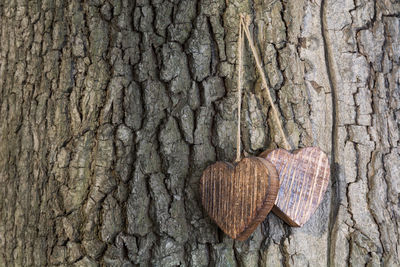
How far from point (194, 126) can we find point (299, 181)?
13.1 inches

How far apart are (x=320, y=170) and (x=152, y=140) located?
1.57 ft

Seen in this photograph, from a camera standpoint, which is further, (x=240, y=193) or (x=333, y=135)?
(x=333, y=135)

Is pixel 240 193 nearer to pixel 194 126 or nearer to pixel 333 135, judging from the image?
pixel 194 126

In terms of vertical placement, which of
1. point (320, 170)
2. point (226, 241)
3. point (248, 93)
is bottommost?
point (226, 241)

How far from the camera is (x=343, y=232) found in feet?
4.04

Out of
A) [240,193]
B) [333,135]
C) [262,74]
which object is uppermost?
[262,74]

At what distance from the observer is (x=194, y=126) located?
1.23m

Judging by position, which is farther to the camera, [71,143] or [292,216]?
[71,143]

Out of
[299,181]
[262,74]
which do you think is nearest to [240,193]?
[299,181]

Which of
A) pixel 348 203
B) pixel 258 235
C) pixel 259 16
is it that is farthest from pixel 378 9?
pixel 258 235

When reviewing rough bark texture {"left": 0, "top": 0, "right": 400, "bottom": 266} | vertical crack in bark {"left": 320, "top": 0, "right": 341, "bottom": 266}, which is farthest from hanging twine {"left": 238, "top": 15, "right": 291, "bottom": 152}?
vertical crack in bark {"left": 320, "top": 0, "right": 341, "bottom": 266}

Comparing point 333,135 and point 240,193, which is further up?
A: point 333,135

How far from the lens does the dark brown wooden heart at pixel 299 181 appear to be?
1161 mm

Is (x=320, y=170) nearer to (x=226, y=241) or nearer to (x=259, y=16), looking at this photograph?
(x=226, y=241)
